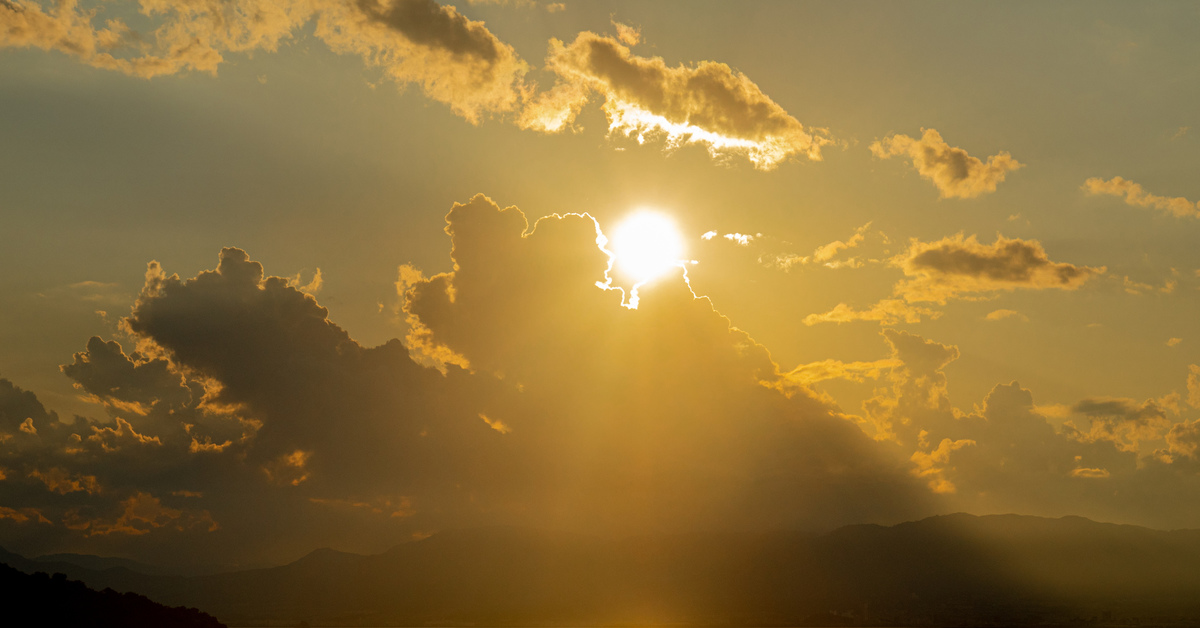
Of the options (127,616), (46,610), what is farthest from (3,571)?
(127,616)

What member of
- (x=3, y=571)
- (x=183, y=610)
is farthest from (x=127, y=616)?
(x=3, y=571)

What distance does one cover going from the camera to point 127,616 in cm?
10844

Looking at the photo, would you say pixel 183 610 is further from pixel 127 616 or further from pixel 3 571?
pixel 3 571

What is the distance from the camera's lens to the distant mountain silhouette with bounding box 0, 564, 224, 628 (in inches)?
4230

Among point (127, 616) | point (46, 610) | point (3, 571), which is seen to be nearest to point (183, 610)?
point (127, 616)

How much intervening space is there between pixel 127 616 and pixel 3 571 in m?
24.0

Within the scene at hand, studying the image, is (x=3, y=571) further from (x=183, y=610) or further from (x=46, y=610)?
(x=183, y=610)

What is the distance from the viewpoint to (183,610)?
4471 inches

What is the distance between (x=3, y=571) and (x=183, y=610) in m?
27.8

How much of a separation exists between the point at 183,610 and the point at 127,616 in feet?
23.5

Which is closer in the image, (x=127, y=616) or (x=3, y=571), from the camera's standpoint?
(x=127, y=616)

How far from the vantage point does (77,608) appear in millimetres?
109625

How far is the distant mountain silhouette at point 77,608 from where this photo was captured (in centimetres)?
10744
